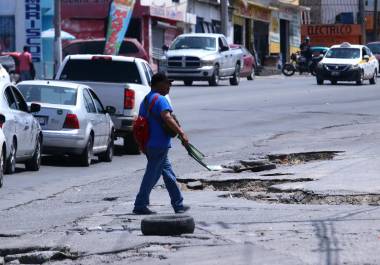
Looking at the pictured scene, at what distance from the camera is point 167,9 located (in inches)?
2416

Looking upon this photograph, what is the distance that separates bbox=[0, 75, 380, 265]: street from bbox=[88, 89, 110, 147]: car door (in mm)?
497

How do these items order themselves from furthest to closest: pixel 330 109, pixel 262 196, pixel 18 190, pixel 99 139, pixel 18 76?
pixel 18 76 < pixel 330 109 < pixel 99 139 < pixel 18 190 < pixel 262 196

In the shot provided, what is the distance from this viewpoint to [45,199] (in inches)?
615

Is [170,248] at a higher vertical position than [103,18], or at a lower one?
lower

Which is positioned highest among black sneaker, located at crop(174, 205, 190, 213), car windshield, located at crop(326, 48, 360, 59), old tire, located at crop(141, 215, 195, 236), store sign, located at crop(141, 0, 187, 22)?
store sign, located at crop(141, 0, 187, 22)

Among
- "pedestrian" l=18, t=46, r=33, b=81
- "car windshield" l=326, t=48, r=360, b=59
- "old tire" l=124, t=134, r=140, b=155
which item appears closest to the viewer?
"old tire" l=124, t=134, r=140, b=155

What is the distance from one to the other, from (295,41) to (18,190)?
2985 inches

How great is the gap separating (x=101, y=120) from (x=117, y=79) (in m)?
2.38

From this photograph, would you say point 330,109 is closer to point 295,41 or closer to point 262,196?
point 262,196

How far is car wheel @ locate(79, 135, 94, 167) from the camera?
2072 centimetres

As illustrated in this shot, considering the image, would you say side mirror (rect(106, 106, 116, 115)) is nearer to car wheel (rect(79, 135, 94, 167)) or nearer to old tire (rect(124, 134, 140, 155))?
car wheel (rect(79, 135, 94, 167))

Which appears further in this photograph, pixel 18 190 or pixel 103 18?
pixel 103 18

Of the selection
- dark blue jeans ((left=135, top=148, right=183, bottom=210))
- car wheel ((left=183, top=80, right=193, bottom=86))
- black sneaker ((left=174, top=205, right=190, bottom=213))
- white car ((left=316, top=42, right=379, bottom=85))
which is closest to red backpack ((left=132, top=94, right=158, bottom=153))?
dark blue jeans ((left=135, top=148, right=183, bottom=210))

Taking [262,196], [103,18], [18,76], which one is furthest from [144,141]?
[103,18]
